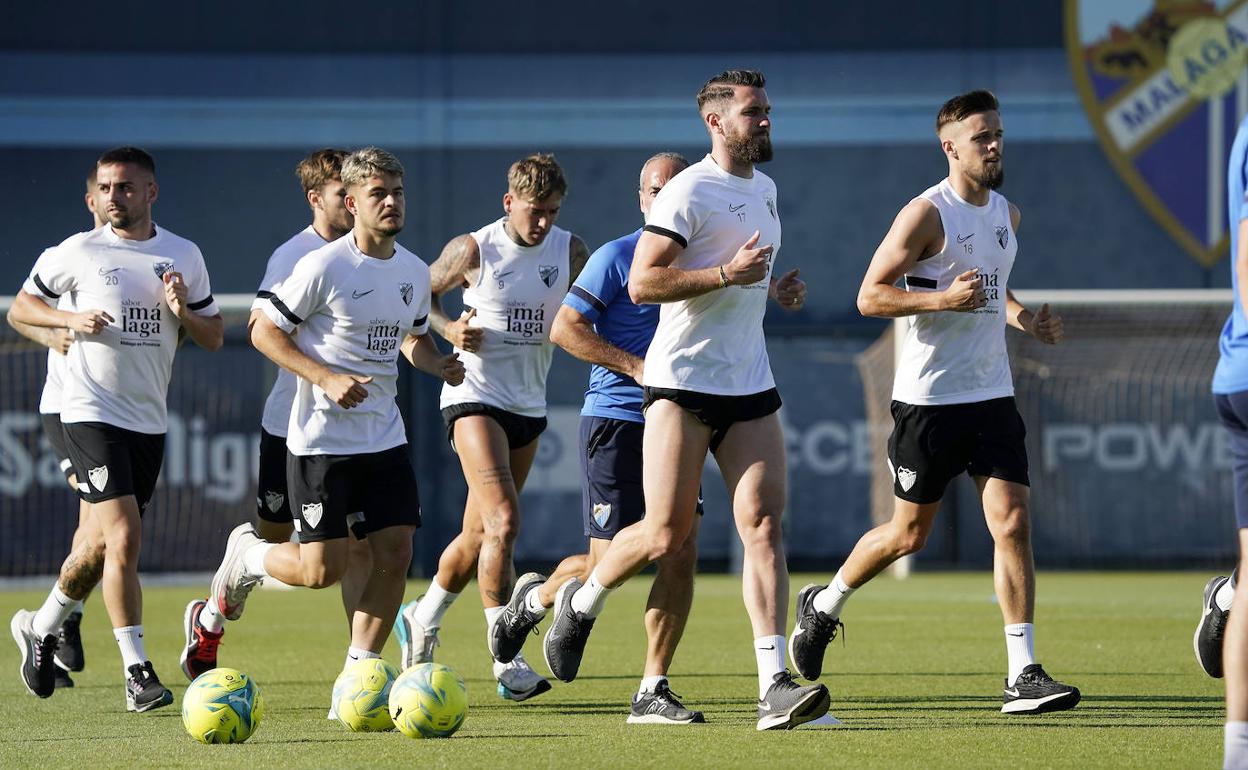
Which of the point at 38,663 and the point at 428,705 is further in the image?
the point at 38,663

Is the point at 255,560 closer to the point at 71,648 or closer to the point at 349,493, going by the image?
the point at 349,493

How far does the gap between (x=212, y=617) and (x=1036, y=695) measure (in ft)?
12.2

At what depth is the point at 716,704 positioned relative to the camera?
723 cm

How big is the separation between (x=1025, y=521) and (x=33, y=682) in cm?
435

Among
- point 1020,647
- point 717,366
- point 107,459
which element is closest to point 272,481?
point 107,459

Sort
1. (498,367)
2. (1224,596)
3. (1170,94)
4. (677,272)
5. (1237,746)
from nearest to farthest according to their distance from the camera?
(1237,746), (677,272), (1224,596), (498,367), (1170,94)

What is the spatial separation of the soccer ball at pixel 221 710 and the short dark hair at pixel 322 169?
2759 mm

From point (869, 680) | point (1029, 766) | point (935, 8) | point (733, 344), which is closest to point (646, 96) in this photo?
point (935, 8)

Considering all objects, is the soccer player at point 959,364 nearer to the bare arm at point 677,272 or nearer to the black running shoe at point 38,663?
the bare arm at point 677,272

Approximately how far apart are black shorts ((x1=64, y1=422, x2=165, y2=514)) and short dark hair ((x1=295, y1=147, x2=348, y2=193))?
145 centimetres

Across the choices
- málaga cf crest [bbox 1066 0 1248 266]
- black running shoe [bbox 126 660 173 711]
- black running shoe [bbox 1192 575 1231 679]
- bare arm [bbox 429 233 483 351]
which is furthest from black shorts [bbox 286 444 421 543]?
málaga cf crest [bbox 1066 0 1248 266]

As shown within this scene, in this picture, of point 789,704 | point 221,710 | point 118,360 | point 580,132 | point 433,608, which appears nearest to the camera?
point 789,704

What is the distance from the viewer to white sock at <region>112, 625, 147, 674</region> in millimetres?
7289

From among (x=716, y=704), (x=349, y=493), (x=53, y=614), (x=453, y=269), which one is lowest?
(x=716, y=704)
